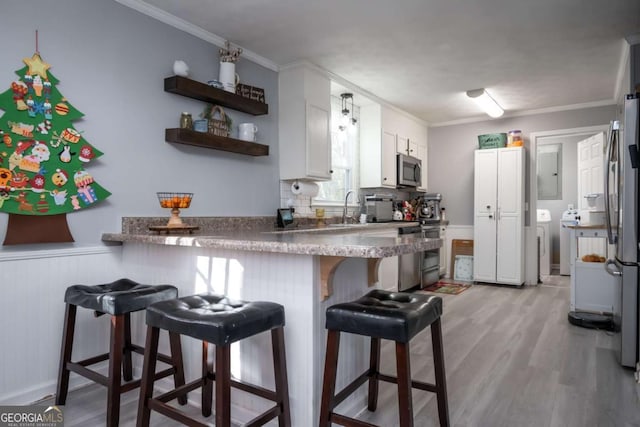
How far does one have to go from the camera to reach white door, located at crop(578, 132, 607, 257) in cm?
503

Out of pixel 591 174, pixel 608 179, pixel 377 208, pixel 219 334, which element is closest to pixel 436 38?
pixel 608 179

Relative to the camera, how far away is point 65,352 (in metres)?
2.09

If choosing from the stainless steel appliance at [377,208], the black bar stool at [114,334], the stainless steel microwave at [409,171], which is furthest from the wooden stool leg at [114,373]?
the stainless steel microwave at [409,171]

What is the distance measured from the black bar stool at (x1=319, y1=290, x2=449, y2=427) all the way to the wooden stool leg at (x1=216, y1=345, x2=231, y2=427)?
1.25ft

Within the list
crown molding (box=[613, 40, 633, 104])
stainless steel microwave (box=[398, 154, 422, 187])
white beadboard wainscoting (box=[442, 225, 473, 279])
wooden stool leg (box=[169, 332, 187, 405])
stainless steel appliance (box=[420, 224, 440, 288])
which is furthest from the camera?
white beadboard wainscoting (box=[442, 225, 473, 279])

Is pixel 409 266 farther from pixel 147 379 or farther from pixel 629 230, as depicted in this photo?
pixel 147 379

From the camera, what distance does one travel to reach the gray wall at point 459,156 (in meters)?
5.60

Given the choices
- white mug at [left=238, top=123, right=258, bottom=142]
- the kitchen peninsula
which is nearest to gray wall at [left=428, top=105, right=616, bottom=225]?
white mug at [left=238, top=123, right=258, bottom=142]

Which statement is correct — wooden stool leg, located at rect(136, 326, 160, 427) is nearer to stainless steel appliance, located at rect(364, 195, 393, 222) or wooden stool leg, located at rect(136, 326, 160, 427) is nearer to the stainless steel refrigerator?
the stainless steel refrigerator

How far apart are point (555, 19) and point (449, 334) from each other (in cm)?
255

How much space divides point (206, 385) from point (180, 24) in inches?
95.8

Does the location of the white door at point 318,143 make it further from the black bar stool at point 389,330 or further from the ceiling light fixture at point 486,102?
the black bar stool at point 389,330

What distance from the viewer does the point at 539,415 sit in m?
2.02

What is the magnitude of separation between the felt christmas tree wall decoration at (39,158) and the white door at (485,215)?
487 cm
